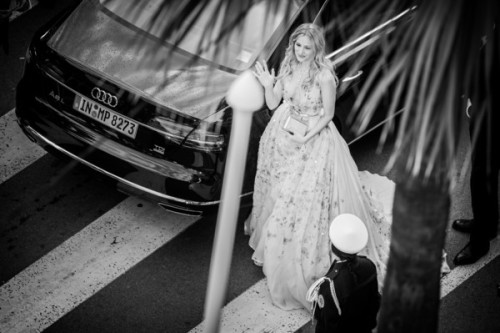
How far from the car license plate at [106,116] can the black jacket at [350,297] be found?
5.50 feet

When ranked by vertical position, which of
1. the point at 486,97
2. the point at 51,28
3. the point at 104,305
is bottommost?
the point at 104,305

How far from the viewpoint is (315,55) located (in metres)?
4.41

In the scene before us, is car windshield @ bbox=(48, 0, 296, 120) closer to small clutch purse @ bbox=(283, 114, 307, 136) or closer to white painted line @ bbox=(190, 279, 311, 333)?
small clutch purse @ bbox=(283, 114, 307, 136)

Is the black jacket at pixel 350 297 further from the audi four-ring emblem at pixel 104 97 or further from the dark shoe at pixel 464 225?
the audi four-ring emblem at pixel 104 97

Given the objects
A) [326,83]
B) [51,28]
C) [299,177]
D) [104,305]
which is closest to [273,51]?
[326,83]

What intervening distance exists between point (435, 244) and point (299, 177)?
211cm

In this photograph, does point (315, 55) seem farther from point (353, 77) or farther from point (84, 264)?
point (84, 264)

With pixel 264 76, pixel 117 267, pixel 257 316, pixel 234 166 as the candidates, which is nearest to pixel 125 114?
pixel 264 76

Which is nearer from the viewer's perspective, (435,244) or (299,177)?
(435,244)

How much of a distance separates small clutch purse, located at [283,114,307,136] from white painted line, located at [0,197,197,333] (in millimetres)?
1205

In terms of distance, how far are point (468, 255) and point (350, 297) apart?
1.63 meters

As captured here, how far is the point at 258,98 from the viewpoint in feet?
→ 5.24

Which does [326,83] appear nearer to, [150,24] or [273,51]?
[273,51]

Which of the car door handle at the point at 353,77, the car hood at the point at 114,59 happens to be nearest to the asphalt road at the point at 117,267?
the car hood at the point at 114,59
